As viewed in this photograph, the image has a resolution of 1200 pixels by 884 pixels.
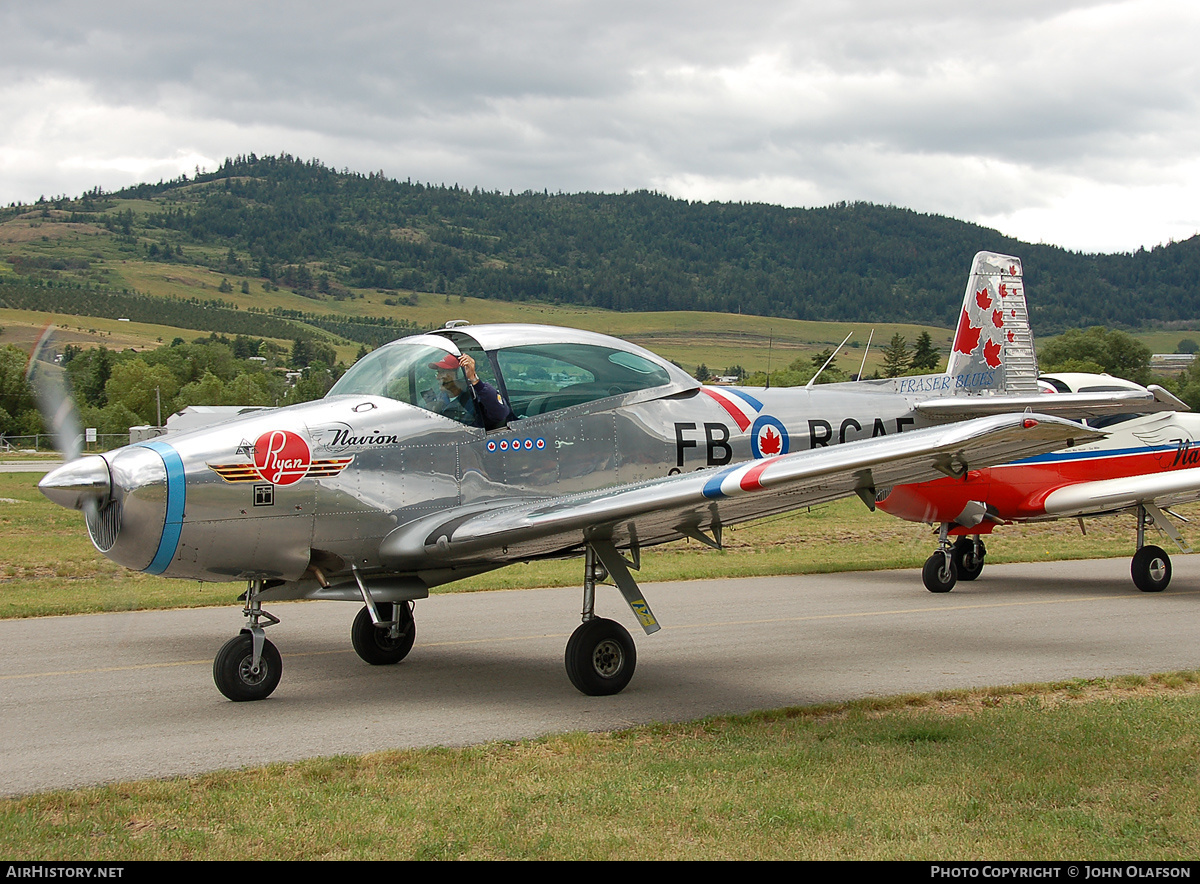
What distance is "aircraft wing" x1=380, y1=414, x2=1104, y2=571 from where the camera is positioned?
618 centimetres

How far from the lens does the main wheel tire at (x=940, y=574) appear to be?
1411cm

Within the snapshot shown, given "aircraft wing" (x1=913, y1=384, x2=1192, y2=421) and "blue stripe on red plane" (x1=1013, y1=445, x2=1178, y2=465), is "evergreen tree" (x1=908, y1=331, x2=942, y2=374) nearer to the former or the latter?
"blue stripe on red plane" (x1=1013, y1=445, x2=1178, y2=465)

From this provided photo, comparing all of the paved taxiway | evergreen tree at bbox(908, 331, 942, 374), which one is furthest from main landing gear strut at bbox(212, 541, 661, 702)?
evergreen tree at bbox(908, 331, 942, 374)

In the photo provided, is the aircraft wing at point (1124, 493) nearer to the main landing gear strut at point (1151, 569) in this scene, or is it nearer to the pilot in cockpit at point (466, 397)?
the main landing gear strut at point (1151, 569)

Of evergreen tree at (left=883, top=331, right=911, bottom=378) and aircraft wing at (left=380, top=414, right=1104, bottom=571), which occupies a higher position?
evergreen tree at (left=883, top=331, right=911, bottom=378)

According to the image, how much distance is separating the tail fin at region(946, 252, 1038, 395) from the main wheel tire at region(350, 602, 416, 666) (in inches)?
325

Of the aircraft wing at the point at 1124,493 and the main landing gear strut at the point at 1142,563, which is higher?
the aircraft wing at the point at 1124,493

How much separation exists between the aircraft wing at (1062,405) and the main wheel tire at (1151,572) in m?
2.48

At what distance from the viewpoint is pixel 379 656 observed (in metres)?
9.36

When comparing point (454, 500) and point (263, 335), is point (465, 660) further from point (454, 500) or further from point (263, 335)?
point (263, 335)

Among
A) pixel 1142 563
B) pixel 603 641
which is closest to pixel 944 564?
pixel 1142 563

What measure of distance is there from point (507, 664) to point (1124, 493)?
8.82 m

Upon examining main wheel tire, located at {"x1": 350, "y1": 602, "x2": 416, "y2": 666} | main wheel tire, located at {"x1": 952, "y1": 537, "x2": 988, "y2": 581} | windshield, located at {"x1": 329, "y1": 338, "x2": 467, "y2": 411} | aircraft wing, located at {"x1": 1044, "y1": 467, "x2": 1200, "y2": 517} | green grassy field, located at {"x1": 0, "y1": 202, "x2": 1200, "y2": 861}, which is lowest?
main wheel tire, located at {"x1": 952, "y1": 537, "x2": 988, "y2": 581}

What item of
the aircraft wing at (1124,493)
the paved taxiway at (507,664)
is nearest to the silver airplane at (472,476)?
the paved taxiway at (507,664)
